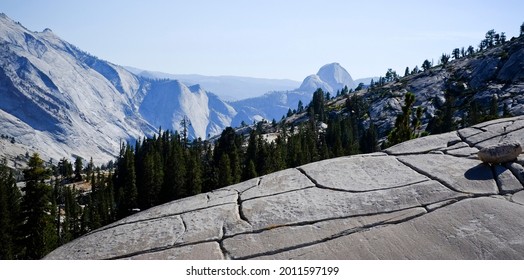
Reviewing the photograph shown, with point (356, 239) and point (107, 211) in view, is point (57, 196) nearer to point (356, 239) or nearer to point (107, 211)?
point (107, 211)

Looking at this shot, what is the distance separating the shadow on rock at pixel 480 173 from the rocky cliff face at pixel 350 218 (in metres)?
0.05

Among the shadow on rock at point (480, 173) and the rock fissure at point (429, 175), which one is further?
the shadow on rock at point (480, 173)

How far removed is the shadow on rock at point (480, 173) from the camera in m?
10.1

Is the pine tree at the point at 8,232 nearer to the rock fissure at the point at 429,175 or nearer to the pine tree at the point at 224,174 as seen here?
the pine tree at the point at 224,174

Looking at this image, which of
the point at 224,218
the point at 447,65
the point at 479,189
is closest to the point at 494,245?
the point at 479,189

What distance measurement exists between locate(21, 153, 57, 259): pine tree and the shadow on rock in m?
35.3

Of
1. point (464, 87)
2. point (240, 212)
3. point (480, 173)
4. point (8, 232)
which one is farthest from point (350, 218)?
point (464, 87)

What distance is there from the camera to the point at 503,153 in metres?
10.3

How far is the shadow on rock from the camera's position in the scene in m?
10.1

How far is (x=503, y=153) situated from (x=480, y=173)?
795 millimetres

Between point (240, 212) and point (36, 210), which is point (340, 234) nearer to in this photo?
point (240, 212)

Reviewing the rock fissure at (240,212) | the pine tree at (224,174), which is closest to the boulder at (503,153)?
the rock fissure at (240,212)

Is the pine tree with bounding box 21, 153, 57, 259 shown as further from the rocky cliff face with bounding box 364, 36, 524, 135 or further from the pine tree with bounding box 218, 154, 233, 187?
the rocky cliff face with bounding box 364, 36, 524, 135
